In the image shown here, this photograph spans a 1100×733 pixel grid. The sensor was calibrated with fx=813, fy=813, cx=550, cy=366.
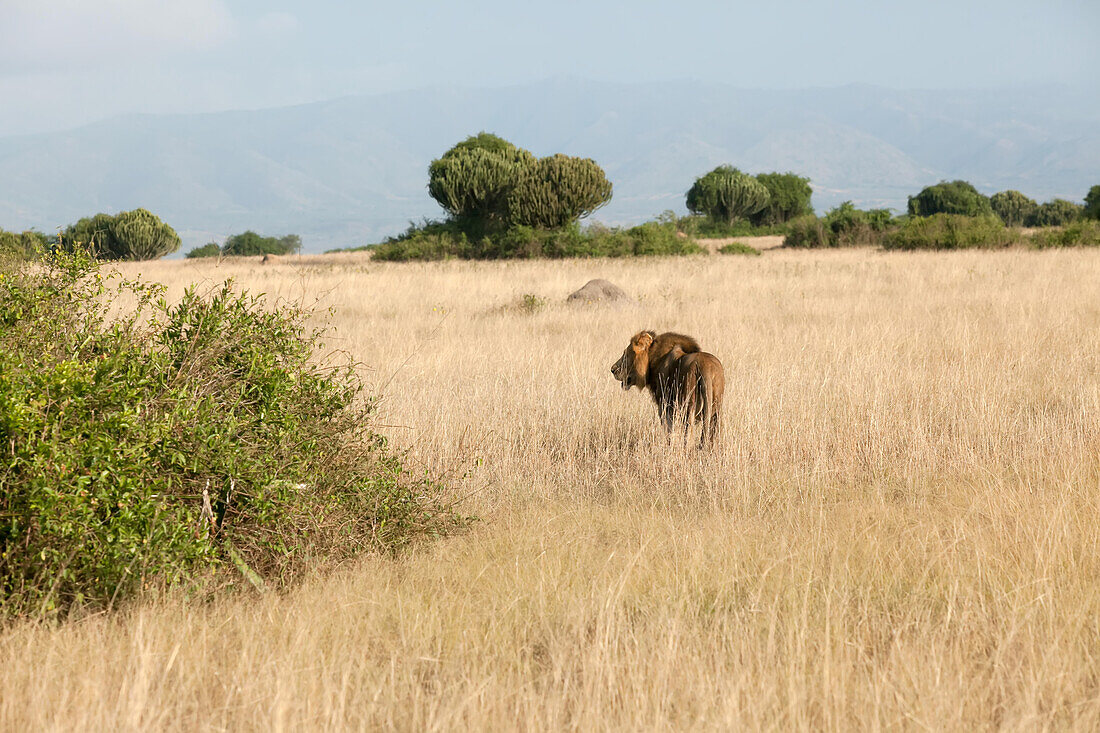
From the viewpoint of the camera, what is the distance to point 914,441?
539cm

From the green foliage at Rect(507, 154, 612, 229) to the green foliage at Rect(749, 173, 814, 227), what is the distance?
1572 inches

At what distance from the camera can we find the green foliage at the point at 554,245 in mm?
32000

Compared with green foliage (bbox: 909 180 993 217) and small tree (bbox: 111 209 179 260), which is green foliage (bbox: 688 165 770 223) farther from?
small tree (bbox: 111 209 179 260)

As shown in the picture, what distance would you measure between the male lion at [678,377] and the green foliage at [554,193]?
34262mm

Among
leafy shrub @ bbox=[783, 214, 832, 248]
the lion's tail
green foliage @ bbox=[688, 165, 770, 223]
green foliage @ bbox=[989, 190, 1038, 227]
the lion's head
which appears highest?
green foliage @ bbox=[688, 165, 770, 223]

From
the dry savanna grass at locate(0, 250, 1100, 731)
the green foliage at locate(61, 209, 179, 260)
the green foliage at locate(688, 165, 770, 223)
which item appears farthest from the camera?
the green foliage at locate(688, 165, 770, 223)

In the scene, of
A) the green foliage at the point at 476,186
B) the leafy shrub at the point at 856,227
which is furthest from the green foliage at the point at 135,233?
the leafy shrub at the point at 856,227

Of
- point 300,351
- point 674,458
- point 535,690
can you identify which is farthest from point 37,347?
point 674,458

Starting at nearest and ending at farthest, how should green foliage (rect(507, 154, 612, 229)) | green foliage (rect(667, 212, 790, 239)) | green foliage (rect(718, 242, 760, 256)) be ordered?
green foliage (rect(718, 242, 760, 256)) → green foliage (rect(507, 154, 612, 229)) → green foliage (rect(667, 212, 790, 239))

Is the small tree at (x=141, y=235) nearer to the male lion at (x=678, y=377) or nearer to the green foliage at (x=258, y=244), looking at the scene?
the green foliage at (x=258, y=244)

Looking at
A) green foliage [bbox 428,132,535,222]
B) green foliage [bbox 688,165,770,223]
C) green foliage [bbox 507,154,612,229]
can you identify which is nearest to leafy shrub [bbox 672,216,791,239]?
green foliage [bbox 688,165,770,223]

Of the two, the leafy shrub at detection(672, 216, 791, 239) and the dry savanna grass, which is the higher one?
the leafy shrub at detection(672, 216, 791, 239)

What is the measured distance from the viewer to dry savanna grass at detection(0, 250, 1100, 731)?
243 centimetres

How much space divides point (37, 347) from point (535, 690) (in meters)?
2.49
